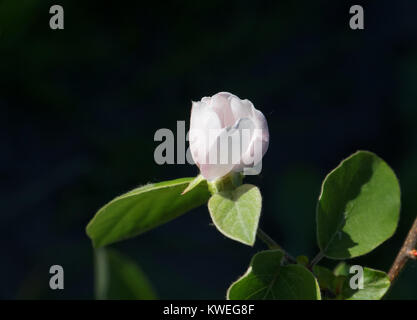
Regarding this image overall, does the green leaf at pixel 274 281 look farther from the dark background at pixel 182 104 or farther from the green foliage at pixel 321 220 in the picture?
the dark background at pixel 182 104

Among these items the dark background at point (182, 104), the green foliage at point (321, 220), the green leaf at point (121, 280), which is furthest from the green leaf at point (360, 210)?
the dark background at point (182, 104)

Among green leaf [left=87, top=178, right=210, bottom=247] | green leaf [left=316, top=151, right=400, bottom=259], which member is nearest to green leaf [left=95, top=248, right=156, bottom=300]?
green leaf [left=87, top=178, right=210, bottom=247]

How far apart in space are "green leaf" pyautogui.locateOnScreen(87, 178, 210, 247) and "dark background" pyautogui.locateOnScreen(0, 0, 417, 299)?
4.00 ft

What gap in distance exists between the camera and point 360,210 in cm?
79

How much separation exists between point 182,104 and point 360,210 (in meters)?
1.57

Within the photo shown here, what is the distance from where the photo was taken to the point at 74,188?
221 cm

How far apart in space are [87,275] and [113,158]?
504 mm

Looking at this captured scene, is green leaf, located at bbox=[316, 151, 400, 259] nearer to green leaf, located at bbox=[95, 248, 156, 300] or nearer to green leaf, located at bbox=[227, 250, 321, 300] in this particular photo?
green leaf, located at bbox=[227, 250, 321, 300]

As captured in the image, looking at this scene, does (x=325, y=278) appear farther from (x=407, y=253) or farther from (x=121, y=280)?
(x=121, y=280)

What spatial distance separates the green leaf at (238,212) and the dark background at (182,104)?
136 centimetres

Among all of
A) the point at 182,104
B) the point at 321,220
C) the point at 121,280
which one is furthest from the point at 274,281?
the point at 182,104

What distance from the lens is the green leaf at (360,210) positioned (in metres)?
0.78
